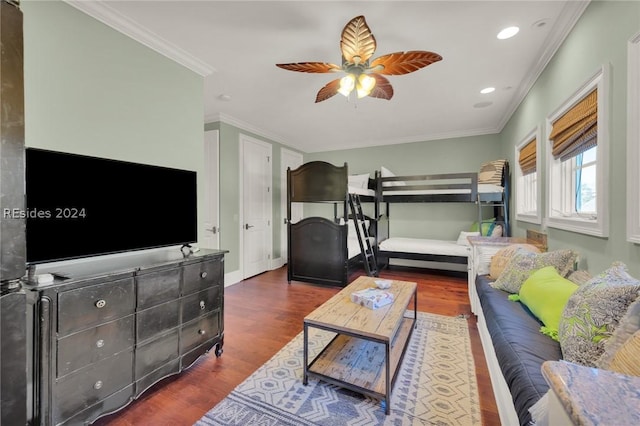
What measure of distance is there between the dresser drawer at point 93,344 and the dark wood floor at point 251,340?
0.44 metres

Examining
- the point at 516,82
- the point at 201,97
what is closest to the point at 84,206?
the point at 201,97

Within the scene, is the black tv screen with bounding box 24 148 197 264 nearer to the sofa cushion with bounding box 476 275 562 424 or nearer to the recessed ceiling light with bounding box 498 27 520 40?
the sofa cushion with bounding box 476 275 562 424

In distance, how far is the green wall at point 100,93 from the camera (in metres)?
1.59

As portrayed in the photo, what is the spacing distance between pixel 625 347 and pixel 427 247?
3.62m

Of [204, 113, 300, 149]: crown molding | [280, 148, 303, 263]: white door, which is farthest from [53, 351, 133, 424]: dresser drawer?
[280, 148, 303, 263]: white door

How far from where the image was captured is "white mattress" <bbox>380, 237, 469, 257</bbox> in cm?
422

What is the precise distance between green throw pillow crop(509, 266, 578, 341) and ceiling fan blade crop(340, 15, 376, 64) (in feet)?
6.44

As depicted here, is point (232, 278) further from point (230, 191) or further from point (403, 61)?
point (403, 61)

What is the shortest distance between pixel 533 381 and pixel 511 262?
4.48 feet

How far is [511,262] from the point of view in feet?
7.27

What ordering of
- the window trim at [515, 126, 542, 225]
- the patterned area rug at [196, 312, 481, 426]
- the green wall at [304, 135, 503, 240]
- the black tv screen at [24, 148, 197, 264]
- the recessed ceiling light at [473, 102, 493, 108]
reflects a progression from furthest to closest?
the green wall at [304, 135, 503, 240], the recessed ceiling light at [473, 102, 493, 108], the window trim at [515, 126, 542, 225], the patterned area rug at [196, 312, 481, 426], the black tv screen at [24, 148, 197, 264]

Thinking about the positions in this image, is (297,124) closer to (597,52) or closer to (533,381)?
(597,52)

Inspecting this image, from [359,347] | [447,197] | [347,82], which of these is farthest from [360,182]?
[359,347]

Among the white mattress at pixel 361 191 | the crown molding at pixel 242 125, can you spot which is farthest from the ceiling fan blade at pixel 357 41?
the crown molding at pixel 242 125
